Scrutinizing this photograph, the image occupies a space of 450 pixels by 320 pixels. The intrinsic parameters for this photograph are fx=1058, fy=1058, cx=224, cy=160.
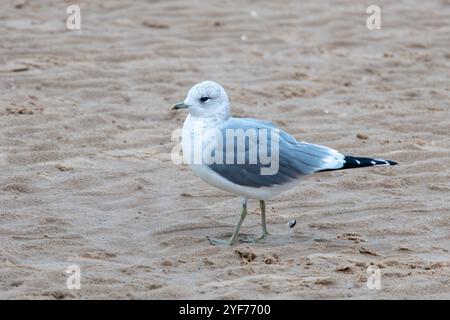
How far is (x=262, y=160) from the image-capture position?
18.6ft

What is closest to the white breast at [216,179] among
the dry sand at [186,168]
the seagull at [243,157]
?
the seagull at [243,157]

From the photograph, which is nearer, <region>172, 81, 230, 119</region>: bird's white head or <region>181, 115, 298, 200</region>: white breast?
<region>181, 115, 298, 200</region>: white breast

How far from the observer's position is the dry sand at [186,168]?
17.1 ft

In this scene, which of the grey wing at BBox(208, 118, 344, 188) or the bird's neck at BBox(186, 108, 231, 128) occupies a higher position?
the bird's neck at BBox(186, 108, 231, 128)

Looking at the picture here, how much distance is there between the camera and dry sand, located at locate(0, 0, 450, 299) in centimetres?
520

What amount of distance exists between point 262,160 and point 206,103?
0.45 metres

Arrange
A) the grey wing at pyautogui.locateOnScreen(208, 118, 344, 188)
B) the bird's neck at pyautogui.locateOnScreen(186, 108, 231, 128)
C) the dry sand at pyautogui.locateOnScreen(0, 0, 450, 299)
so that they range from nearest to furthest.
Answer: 1. the dry sand at pyautogui.locateOnScreen(0, 0, 450, 299)
2. the grey wing at pyautogui.locateOnScreen(208, 118, 344, 188)
3. the bird's neck at pyautogui.locateOnScreen(186, 108, 231, 128)

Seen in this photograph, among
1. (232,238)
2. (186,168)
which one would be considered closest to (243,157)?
(232,238)

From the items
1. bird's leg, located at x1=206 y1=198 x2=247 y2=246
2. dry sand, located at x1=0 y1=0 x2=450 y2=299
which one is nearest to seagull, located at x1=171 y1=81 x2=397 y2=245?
bird's leg, located at x1=206 y1=198 x2=247 y2=246

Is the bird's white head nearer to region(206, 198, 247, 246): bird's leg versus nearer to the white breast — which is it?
the white breast

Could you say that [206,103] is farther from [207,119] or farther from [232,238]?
[232,238]

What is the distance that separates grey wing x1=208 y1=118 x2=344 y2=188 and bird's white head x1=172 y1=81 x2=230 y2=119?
0.30 ft

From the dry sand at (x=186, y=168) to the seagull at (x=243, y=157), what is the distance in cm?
32

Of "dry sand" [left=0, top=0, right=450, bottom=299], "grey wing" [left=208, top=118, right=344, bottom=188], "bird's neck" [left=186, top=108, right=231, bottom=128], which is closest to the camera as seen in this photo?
"dry sand" [left=0, top=0, right=450, bottom=299]
